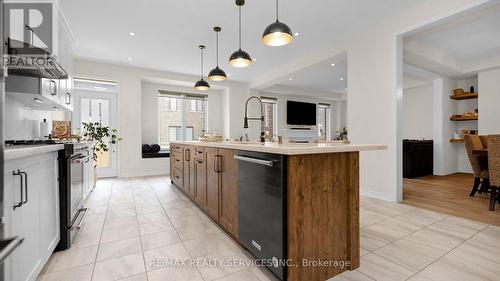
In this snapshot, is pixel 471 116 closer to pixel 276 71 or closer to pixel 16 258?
pixel 276 71

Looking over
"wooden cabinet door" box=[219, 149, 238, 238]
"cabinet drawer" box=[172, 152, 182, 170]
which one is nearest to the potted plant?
"cabinet drawer" box=[172, 152, 182, 170]

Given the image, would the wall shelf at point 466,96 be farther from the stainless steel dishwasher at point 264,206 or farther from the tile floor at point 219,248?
the stainless steel dishwasher at point 264,206

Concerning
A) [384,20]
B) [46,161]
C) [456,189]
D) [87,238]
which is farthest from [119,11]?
[456,189]

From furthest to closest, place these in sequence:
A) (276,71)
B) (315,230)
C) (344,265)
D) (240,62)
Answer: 1. (276,71)
2. (240,62)
3. (344,265)
4. (315,230)

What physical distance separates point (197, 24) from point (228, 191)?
9.57 ft

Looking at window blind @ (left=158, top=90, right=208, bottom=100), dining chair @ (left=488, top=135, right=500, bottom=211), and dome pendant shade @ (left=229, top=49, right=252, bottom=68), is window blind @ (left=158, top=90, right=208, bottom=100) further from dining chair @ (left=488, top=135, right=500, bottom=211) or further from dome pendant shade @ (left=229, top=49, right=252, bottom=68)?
dining chair @ (left=488, top=135, right=500, bottom=211)

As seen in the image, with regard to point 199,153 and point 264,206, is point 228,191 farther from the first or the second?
point 199,153

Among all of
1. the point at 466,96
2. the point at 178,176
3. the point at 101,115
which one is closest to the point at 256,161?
the point at 178,176

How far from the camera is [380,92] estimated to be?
136 inches

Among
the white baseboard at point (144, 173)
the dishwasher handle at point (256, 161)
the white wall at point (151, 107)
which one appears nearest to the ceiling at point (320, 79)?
the white wall at point (151, 107)

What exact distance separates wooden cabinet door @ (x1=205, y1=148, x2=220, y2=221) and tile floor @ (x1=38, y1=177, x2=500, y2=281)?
19 cm

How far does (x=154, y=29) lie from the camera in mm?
3764

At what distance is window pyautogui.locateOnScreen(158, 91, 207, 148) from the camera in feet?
21.7

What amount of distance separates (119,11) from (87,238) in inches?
120
